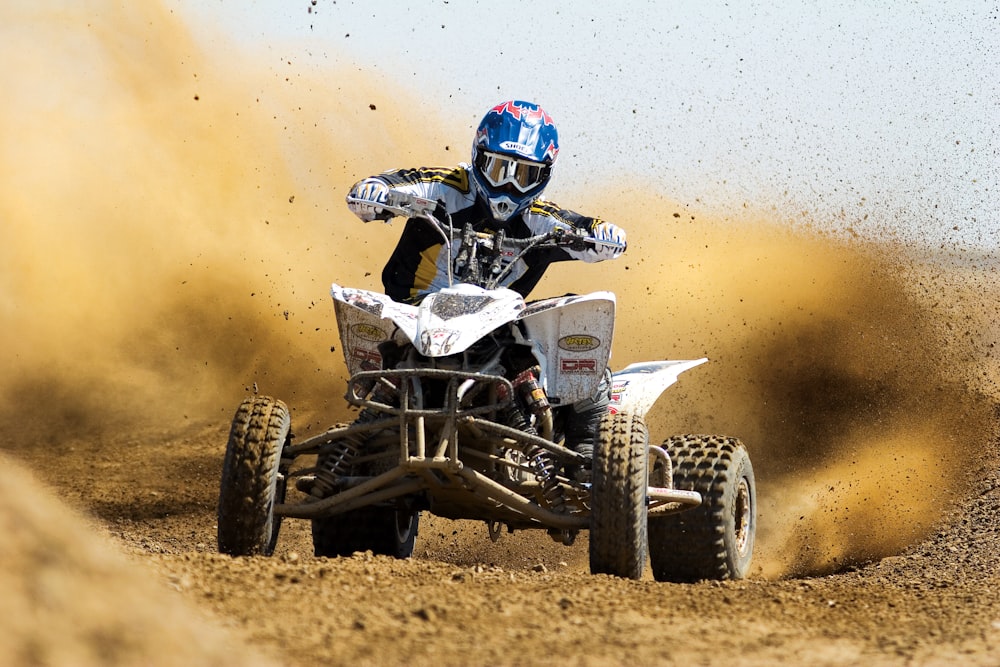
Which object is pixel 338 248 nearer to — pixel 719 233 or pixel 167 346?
pixel 167 346

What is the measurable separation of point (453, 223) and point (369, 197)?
0.59m

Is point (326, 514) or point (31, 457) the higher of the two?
point (326, 514)

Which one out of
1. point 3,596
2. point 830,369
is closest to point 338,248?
point 830,369

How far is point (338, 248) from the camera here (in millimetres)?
15453

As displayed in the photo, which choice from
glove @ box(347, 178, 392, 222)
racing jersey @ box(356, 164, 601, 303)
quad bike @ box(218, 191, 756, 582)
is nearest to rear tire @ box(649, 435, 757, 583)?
quad bike @ box(218, 191, 756, 582)

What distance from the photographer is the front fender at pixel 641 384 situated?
348 inches

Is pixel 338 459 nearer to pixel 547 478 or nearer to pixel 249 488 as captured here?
pixel 249 488

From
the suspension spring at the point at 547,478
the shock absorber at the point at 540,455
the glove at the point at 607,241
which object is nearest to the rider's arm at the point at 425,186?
the glove at the point at 607,241

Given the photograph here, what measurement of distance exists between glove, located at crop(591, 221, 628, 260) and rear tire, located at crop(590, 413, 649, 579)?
162 cm

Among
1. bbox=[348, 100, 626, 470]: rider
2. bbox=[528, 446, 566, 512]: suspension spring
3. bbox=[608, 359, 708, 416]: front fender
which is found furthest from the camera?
bbox=[608, 359, 708, 416]: front fender

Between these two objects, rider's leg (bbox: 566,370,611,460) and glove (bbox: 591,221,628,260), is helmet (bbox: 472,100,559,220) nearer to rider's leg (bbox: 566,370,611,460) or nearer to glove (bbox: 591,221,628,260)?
glove (bbox: 591,221,628,260)

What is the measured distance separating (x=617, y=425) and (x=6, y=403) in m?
7.80

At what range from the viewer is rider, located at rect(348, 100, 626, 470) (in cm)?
845

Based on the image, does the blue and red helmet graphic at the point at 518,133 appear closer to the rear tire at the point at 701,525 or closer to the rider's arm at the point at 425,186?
the rider's arm at the point at 425,186
